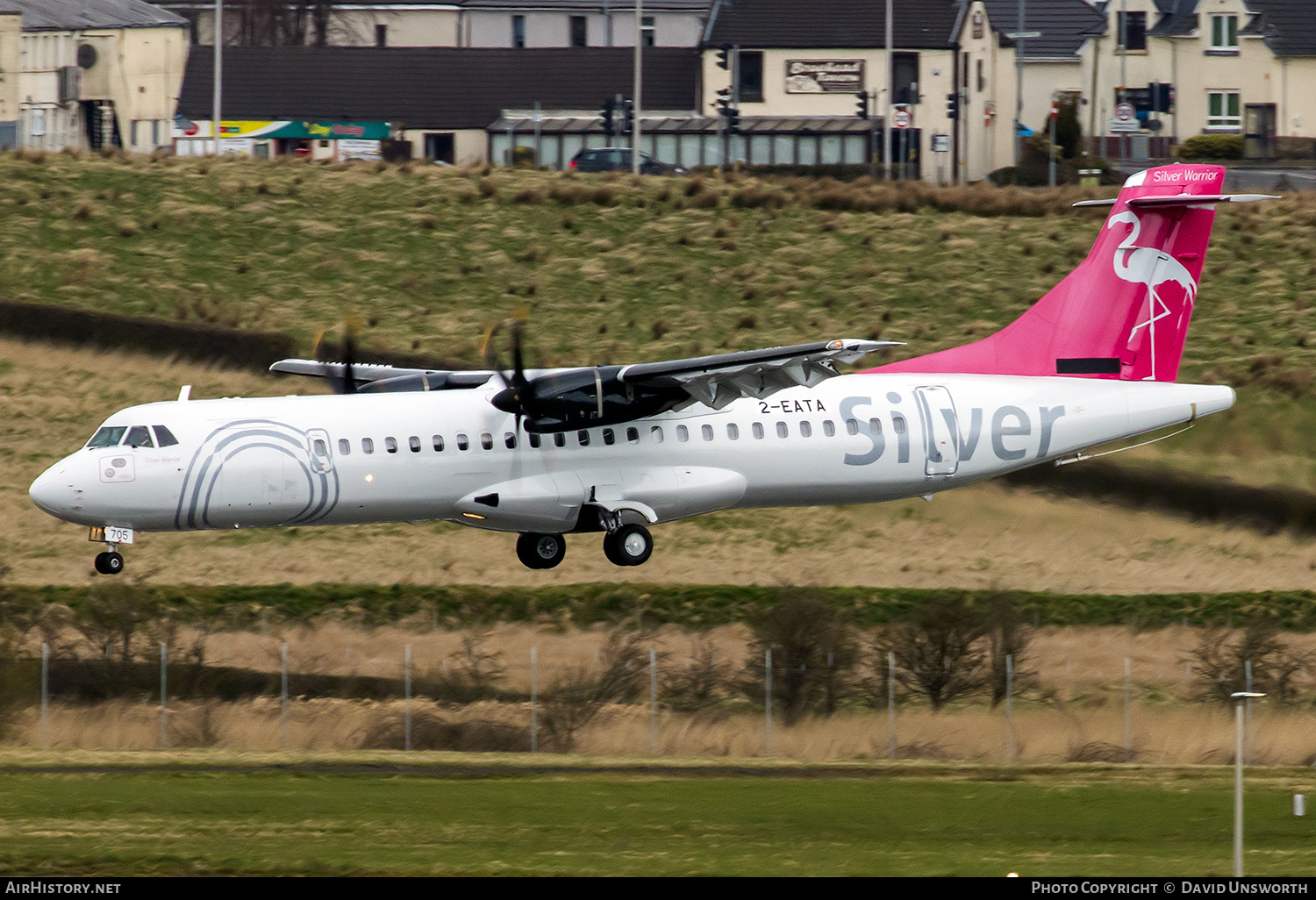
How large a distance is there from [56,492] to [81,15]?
261 ft

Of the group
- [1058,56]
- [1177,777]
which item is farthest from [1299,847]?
[1058,56]

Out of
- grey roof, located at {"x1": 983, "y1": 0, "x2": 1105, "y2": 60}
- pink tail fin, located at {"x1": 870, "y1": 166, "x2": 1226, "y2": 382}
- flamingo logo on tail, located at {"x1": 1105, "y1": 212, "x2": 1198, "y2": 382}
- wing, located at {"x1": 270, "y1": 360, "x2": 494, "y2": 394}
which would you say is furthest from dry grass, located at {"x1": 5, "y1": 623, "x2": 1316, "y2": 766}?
grey roof, located at {"x1": 983, "y1": 0, "x2": 1105, "y2": 60}

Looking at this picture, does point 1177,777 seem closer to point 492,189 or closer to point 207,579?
point 207,579

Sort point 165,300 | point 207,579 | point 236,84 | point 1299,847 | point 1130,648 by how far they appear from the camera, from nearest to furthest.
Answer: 1. point 1299,847
2. point 1130,648
3. point 207,579
4. point 165,300
5. point 236,84

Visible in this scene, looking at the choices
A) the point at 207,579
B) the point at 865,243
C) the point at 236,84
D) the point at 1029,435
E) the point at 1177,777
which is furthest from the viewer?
the point at 236,84

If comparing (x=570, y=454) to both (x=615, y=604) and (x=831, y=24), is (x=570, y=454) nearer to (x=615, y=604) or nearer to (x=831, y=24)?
(x=615, y=604)

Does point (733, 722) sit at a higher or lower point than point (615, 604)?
lower

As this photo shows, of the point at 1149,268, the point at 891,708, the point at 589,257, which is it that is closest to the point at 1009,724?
the point at 891,708

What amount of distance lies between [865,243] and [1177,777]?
39544 mm

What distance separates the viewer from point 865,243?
68750 mm

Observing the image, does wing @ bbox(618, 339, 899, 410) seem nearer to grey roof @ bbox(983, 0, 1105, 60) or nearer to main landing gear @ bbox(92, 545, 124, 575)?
main landing gear @ bbox(92, 545, 124, 575)

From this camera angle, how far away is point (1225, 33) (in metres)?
102

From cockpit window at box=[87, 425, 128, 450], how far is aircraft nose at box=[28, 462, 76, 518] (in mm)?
714

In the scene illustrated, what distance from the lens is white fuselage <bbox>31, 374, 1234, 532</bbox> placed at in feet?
103
